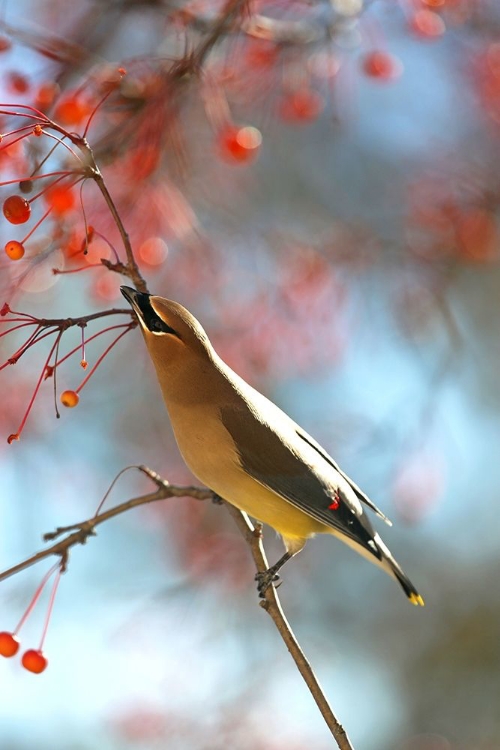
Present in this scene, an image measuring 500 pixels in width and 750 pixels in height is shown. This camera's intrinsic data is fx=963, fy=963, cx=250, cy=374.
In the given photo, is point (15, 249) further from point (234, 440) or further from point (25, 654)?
point (25, 654)

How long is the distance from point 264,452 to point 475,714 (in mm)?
4767

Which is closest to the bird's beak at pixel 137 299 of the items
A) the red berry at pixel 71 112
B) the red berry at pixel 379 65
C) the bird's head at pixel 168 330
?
the bird's head at pixel 168 330

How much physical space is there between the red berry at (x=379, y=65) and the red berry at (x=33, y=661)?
284 cm

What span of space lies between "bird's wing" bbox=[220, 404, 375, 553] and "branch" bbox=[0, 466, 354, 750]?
164mm

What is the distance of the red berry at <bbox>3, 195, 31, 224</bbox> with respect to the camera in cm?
245

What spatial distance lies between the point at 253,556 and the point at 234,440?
38 centimetres

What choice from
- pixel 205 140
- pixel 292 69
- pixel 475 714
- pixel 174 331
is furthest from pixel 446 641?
pixel 174 331

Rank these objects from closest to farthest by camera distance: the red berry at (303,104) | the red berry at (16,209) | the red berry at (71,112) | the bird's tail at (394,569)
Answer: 1. the red berry at (16,209)
2. the bird's tail at (394,569)
3. the red berry at (71,112)
4. the red berry at (303,104)

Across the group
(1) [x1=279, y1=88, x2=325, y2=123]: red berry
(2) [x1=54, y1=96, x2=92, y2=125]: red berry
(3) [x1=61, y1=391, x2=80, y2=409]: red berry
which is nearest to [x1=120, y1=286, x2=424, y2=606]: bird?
(3) [x1=61, y1=391, x2=80, y2=409]: red berry

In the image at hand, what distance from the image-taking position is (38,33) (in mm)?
3549

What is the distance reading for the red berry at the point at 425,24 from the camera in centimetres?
426

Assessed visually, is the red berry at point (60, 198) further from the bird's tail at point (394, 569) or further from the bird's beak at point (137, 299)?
the bird's tail at point (394, 569)

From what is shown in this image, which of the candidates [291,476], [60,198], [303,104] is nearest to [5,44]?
[60,198]

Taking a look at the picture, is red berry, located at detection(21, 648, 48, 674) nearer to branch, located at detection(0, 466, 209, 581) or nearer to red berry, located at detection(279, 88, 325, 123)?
branch, located at detection(0, 466, 209, 581)
